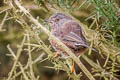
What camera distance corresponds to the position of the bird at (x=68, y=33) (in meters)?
3.87

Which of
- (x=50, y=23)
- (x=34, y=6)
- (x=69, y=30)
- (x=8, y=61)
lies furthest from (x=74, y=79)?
(x=8, y=61)

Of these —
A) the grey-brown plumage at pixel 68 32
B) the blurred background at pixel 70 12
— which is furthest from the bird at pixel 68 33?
the blurred background at pixel 70 12

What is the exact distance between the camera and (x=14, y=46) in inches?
229

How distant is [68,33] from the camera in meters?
4.16

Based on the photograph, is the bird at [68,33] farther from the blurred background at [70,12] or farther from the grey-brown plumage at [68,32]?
the blurred background at [70,12]

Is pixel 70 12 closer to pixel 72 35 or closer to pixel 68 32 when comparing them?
pixel 68 32

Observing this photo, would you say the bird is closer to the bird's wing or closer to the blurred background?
the bird's wing

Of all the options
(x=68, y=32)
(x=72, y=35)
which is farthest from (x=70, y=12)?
(x=72, y=35)

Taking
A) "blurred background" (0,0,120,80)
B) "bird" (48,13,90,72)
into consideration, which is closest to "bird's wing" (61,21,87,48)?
"bird" (48,13,90,72)

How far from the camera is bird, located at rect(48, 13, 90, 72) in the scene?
152 inches

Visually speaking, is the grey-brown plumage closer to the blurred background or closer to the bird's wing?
the bird's wing

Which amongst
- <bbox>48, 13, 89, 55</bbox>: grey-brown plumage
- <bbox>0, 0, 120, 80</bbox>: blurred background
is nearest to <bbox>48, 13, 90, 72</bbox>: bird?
<bbox>48, 13, 89, 55</bbox>: grey-brown plumage

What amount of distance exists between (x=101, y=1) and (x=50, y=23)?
86cm

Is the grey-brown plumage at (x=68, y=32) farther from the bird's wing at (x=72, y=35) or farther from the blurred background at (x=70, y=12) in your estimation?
the blurred background at (x=70, y=12)
